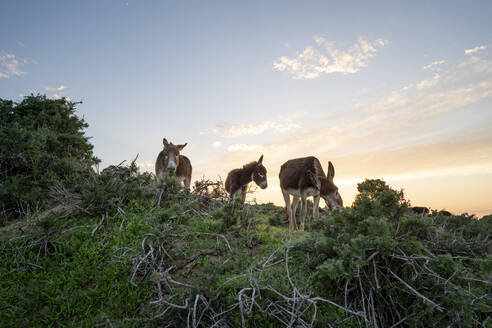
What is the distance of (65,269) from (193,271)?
6.70 ft

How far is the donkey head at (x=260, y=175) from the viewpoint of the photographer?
12180 millimetres

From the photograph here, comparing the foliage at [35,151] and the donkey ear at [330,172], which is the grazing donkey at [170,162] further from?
the donkey ear at [330,172]

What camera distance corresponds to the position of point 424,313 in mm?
2809

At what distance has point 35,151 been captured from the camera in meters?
8.70

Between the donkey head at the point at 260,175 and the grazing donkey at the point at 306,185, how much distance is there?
1.32m

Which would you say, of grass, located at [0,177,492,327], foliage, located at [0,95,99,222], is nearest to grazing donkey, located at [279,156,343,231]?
grass, located at [0,177,492,327]

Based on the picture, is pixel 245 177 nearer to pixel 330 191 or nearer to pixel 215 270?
pixel 330 191

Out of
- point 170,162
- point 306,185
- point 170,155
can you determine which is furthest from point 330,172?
point 170,155

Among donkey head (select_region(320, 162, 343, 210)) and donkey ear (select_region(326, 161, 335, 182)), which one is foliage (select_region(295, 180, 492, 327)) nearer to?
donkey head (select_region(320, 162, 343, 210))

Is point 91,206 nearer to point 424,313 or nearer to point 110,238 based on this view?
point 110,238

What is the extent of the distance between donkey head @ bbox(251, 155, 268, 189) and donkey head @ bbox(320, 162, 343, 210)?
2.82 metres

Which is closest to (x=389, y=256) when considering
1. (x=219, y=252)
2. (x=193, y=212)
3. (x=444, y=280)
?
(x=444, y=280)

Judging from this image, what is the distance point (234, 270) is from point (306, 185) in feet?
19.5

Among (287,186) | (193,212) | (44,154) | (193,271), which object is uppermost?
(44,154)
